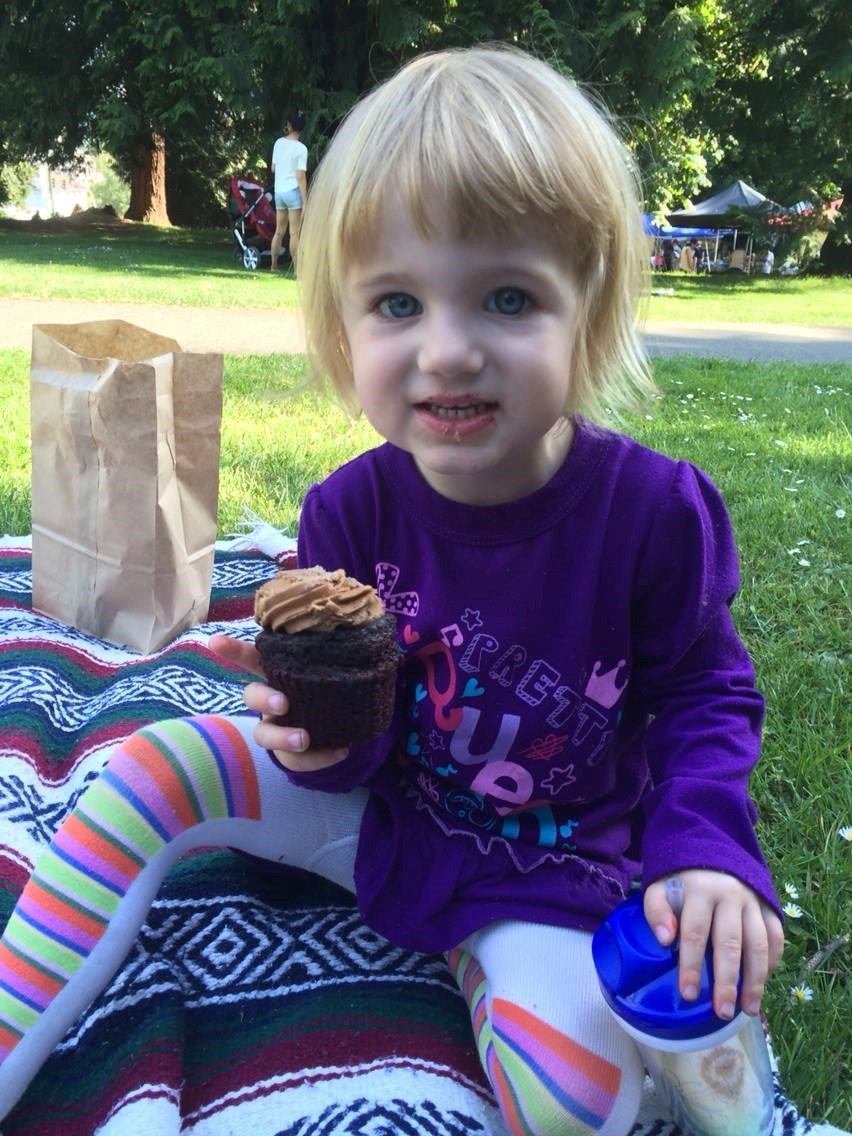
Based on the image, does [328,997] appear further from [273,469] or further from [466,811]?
[273,469]

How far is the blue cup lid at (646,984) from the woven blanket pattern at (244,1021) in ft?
0.95

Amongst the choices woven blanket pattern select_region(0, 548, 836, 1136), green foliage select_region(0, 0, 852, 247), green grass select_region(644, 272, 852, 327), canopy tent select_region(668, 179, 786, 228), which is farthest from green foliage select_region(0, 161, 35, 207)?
woven blanket pattern select_region(0, 548, 836, 1136)

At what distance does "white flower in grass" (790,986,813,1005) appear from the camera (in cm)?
151

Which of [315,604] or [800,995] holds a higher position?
[315,604]

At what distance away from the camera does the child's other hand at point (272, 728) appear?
4.49 ft

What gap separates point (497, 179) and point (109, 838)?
1.03m

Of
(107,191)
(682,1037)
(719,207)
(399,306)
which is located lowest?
(682,1037)

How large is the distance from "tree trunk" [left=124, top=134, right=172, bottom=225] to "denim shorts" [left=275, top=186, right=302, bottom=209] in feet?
35.6

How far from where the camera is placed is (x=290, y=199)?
12742mm

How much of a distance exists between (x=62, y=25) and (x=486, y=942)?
2025 centimetres

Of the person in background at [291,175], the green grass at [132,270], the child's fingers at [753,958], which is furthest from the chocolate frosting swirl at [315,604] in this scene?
the person in background at [291,175]

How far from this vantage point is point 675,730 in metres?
1.46

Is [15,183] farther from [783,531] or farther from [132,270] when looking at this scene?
[783,531]

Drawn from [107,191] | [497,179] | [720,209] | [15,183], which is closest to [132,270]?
[497,179]
